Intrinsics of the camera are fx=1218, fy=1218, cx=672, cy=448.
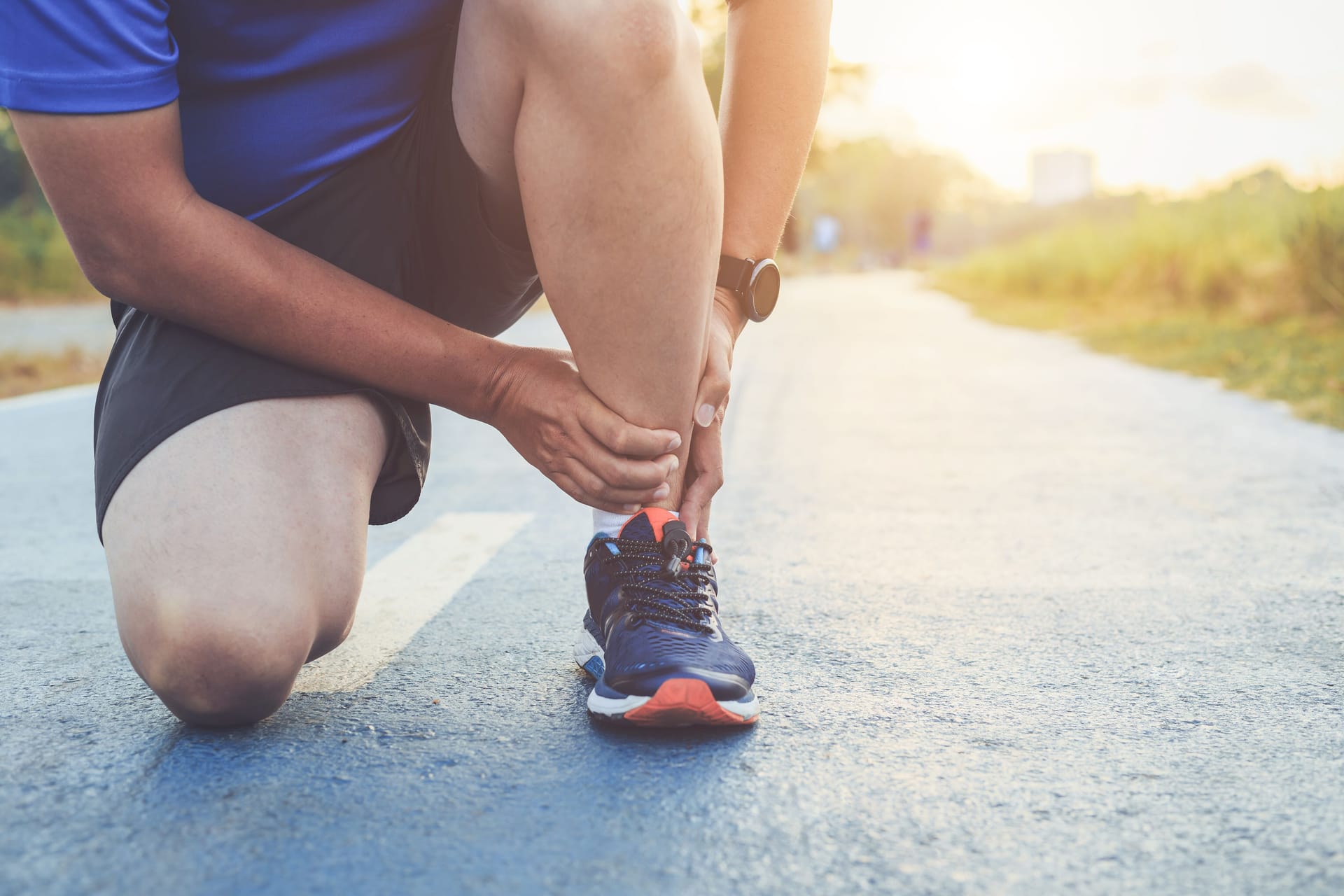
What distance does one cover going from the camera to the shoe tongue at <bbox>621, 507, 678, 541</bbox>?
1621 mm

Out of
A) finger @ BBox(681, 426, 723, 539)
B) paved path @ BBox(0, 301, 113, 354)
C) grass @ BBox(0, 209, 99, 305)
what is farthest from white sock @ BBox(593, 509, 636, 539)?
grass @ BBox(0, 209, 99, 305)

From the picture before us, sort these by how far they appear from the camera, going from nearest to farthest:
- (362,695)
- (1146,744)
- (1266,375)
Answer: (1146,744), (362,695), (1266,375)

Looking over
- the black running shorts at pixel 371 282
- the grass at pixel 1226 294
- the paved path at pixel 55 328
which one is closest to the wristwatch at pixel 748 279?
the black running shorts at pixel 371 282

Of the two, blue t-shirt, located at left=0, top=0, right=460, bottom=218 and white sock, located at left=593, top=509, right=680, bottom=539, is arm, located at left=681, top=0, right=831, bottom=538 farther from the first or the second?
blue t-shirt, located at left=0, top=0, right=460, bottom=218

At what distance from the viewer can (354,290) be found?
1575 millimetres

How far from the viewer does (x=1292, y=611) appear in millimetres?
2053

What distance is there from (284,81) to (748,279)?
72 centimetres

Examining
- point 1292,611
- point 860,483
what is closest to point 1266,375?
point 860,483

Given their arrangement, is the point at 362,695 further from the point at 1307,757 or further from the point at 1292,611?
the point at 1292,611

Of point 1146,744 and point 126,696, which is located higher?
point 1146,744

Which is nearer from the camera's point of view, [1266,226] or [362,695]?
[362,695]

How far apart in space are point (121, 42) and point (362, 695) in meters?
0.87

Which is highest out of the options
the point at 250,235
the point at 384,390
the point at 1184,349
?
the point at 250,235

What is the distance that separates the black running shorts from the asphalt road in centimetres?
35
